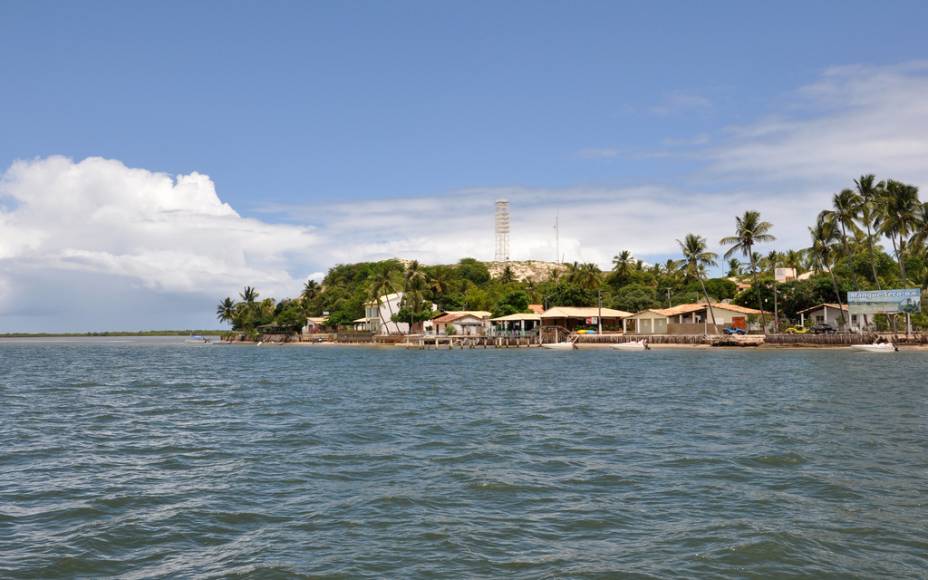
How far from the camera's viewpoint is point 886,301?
62.8 m

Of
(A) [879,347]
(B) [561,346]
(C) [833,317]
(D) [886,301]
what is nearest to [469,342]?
(B) [561,346]

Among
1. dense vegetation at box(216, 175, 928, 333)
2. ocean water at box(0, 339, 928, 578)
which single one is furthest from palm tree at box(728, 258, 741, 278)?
ocean water at box(0, 339, 928, 578)

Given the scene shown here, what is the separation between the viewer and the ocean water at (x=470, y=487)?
8.91 metres

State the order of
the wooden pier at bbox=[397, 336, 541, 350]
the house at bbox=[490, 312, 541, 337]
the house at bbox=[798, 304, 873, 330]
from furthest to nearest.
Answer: the house at bbox=[490, 312, 541, 337] → the wooden pier at bbox=[397, 336, 541, 350] → the house at bbox=[798, 304, 873, 330]

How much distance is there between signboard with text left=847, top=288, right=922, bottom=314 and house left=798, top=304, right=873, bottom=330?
3.59 meters

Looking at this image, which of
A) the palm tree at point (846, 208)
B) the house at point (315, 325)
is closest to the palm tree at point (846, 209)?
the palm tree at point (846, 208)

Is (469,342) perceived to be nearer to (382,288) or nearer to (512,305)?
(512,305)

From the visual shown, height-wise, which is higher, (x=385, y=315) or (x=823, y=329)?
(x=385, y=315)

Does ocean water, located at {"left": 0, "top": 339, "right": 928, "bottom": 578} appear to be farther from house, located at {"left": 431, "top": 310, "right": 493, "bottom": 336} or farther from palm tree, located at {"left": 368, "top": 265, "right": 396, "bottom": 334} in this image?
palm tree, located at {"left": 368, "top": 265, "right": 396, "bottom": 334}

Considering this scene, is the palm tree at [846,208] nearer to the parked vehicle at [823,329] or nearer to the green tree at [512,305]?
the parked vehicle at [823,329]

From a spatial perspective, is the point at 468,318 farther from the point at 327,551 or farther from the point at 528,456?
the point at 327,551

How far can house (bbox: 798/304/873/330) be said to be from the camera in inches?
2729

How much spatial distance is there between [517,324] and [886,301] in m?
42.3

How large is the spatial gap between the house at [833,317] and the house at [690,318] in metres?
5.04
